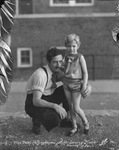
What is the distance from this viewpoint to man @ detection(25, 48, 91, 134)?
3656 millimetres

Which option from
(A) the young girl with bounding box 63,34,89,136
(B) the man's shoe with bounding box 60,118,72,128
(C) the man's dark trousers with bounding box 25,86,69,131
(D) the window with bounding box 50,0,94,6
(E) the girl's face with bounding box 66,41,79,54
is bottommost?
(B) the man's shoe with bounding box 60,118,72,128

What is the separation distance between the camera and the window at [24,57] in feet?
12.1

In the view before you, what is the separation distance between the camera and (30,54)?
3.68m

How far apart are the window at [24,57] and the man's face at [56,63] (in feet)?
0.59

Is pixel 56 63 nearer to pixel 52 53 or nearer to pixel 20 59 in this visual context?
pixel 52 53

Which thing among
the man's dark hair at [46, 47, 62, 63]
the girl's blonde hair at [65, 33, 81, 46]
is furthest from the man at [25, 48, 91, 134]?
the girl's blonde hair at [65, 33, 81, 46]

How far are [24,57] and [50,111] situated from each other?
19.3 inches

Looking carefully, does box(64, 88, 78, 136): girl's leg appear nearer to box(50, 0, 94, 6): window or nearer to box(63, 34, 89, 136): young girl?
box(63, 34, 89, 136): young girl

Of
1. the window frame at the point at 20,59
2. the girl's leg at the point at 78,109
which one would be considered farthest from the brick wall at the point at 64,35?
the girl's leg at the point at 78,109

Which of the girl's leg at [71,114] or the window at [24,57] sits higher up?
the window at [24,57]

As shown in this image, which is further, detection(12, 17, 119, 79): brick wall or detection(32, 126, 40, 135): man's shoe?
detection(32, 126, 40, 135): man's shoe

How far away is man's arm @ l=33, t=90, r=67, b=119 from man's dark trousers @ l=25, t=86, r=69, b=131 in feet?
0.08

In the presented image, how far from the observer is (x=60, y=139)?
3.70 meters

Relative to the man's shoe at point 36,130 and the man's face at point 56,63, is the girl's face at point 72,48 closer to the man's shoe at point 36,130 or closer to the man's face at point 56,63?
the man's face at point 56,63
